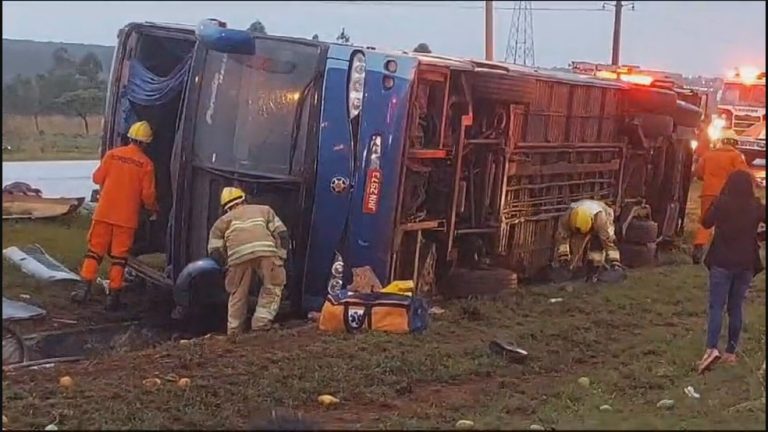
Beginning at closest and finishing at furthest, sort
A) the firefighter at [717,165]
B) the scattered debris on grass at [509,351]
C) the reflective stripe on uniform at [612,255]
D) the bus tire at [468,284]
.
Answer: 1. the scattered debris on grass at [509,351]
2. the bus tire at [468,284]
3. the reflective stripe on uniform at [612,255]
4. the firefighter at [717,165]

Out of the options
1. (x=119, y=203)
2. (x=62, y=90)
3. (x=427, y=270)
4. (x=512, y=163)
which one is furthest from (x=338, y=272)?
(x=62, y=90)

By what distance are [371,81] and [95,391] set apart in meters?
3.16

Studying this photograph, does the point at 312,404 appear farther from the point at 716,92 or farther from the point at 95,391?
the point at 716,92

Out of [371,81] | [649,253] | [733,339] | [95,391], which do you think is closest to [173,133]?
[371,81]

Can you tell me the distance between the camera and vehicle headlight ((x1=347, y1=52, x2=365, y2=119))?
27.9ft

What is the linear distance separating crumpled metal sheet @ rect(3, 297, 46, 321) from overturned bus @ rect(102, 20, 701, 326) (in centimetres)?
98

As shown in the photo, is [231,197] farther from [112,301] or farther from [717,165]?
[717,165]

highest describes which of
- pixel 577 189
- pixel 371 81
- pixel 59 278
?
pixel 371 81

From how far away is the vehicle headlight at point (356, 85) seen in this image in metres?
8.49

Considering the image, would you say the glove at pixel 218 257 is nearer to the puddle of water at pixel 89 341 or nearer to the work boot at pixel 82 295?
the puddle of water at pixel 89 341

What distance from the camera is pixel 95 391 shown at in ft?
20.8

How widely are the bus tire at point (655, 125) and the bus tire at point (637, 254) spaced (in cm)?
123

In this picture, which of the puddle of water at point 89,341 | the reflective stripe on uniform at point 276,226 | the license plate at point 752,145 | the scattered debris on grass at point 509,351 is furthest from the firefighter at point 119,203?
the license plate at point 752,145

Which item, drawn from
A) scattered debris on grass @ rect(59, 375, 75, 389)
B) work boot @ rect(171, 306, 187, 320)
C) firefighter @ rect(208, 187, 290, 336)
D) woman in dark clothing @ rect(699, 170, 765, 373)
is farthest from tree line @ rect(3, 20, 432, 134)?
woman in dark clothing @ rect(699, 170, 765, 373)
